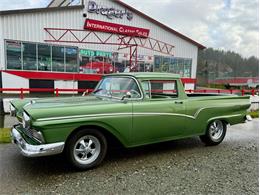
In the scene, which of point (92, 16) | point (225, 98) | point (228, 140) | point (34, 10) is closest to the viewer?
point (225, 98)

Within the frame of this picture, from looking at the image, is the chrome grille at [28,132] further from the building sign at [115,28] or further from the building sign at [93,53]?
the building sign at [115,28]

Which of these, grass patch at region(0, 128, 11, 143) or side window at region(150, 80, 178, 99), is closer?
side window at region(150, 80, 178, 99)

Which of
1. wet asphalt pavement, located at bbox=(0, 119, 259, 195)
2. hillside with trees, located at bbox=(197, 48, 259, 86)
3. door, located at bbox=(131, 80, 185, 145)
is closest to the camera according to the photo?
wet asphalt pavement, located at bbox=(0, 119, 259, 195)

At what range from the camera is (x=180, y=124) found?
15.4 ft

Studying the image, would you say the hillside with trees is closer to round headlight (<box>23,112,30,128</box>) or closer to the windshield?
the windshield

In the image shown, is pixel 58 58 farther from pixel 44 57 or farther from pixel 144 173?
pixel 144 173

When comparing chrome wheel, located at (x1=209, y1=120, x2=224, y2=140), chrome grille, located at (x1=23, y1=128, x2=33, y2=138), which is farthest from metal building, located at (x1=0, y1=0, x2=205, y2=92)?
chrome grille, located at (x1=23, y1=128, x2=33, y2=138)

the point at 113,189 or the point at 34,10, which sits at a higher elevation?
the point at 34,10

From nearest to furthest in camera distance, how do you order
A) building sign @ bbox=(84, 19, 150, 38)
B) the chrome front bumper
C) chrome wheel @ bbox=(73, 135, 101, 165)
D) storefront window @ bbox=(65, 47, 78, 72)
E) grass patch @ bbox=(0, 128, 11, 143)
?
the chrome front bumper
chrome wheel @ bbox=(73, 135, 101, 165)
grass patch @ bbox=(0, 128, 11, 143)
storefront window @ bbox=(65, 47, 78, 72)
building sign @ bbox=(84, 19, 150, 38)

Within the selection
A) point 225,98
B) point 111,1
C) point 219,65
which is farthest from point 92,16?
point 219,65

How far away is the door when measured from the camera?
13.7ft

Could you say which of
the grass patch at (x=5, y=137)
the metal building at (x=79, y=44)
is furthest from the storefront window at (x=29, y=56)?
the grass patch at (x=5, y=137)

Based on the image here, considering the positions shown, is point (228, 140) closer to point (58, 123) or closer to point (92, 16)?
point (58, 123)

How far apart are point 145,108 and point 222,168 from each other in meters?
1.69
